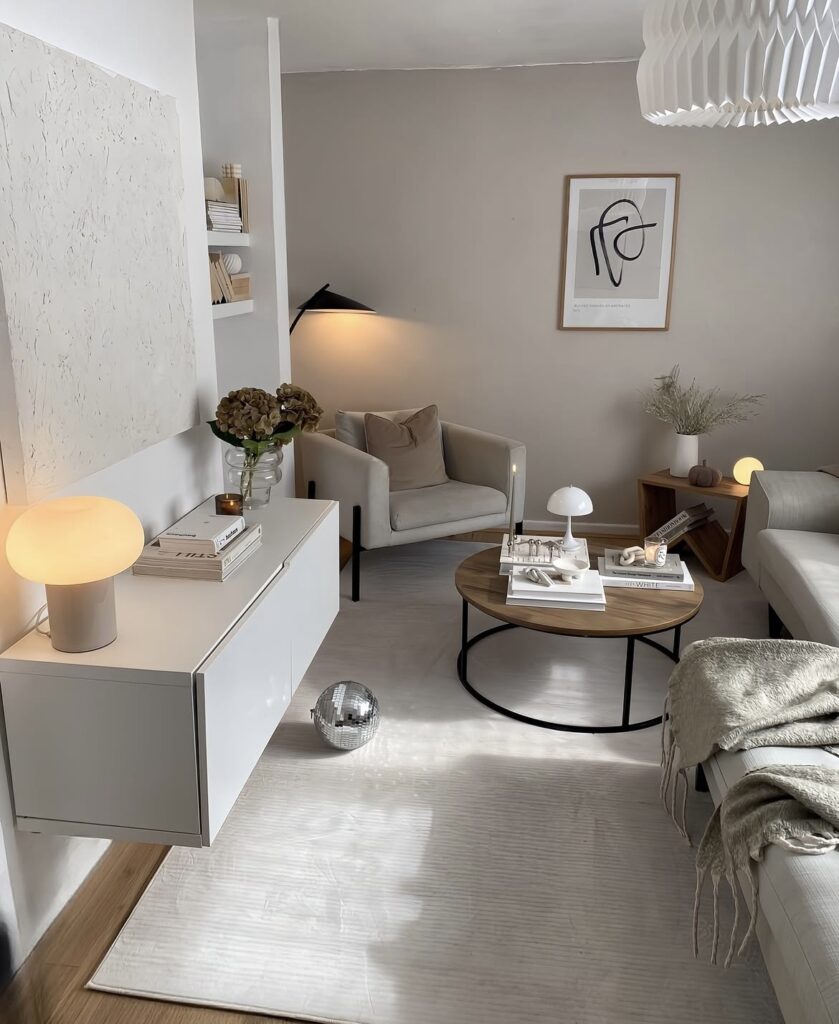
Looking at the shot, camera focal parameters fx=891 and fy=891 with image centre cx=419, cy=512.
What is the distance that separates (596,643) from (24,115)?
8.26 ft

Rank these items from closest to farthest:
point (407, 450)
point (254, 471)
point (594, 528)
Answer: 1. point (254, 471)
2. point (407, 450)
3. point (594, 528)

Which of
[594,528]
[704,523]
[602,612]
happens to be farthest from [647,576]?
[594,528]

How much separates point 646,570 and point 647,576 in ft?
0.08

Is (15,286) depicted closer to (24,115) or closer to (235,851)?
(24,115)

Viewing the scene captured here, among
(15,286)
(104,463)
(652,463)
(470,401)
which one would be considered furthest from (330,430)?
(15,286)

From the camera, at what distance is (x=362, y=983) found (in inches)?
71.4

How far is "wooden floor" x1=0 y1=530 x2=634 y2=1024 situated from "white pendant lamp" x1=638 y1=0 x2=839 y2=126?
6.89 ft

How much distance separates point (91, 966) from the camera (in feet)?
6.06

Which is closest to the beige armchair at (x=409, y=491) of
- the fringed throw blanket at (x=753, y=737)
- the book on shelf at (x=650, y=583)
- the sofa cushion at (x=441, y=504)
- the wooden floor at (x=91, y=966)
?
the sofa cushion at (x=441, y=504)

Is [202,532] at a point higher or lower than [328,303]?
lower

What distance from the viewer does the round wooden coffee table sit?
267 centimetres

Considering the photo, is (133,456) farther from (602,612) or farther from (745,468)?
(745,468)

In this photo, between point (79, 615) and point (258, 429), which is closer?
point (79, 615)

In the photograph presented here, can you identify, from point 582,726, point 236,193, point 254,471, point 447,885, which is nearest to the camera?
point 447,885
